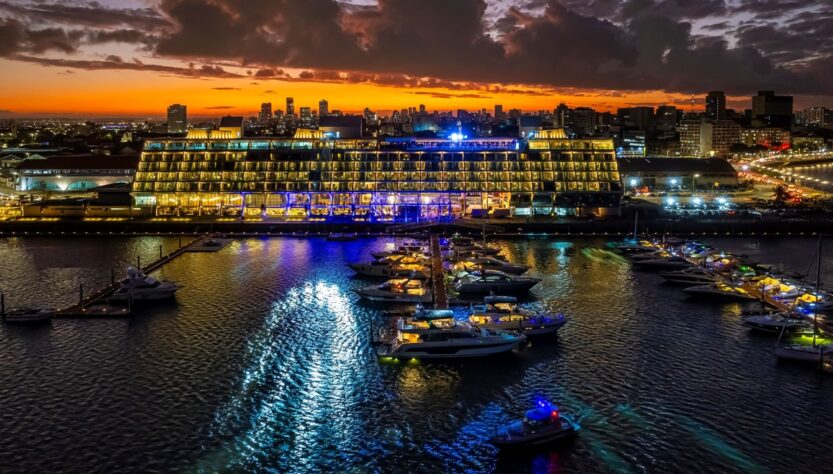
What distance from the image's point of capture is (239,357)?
91.2ft

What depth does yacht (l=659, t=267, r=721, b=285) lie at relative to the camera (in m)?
38.4

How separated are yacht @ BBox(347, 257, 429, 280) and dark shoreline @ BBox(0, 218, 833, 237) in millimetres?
15208

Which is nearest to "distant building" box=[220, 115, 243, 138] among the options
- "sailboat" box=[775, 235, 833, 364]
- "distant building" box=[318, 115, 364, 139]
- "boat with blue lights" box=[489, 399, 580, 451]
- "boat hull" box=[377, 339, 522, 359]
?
"distant building" box=[318, 115, 364, 139]

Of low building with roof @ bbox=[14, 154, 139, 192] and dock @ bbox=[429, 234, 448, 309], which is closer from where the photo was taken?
dock @ bbox=[429, 234, 448, 309]

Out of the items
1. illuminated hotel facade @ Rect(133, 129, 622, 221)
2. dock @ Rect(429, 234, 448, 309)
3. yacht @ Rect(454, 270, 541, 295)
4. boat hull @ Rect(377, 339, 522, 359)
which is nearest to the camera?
boat hull @ Rect(377, 339, 522, 359)

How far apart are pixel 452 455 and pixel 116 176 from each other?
231 ft

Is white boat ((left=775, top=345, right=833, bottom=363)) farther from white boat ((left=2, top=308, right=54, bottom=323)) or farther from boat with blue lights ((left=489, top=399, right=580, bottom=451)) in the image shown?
white boat ((left=2, top=308, right=54, bottom=323))

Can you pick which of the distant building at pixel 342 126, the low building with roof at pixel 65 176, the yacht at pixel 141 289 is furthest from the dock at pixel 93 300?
the low building with roof at pixel 65 176

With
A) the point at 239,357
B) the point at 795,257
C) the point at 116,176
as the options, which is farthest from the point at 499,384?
the point at 116,176

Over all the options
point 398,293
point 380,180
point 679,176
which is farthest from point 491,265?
point 679,176

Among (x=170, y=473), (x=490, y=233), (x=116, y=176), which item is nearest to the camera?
(x=170, y=473)

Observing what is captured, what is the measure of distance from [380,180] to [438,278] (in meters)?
26.2

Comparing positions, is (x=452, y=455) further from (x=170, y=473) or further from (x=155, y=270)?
(x=155, y=270)

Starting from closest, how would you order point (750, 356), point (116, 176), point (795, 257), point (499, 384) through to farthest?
point (499, 384), point (750, 356), point (795, 257), point (116, 176)
